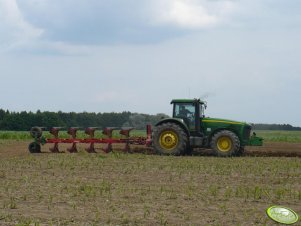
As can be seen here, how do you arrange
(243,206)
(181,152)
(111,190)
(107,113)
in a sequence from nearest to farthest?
(243,206) < (111,190) < (181,152) < (107,113)

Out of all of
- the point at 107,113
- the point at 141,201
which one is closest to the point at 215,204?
the point at 141,201

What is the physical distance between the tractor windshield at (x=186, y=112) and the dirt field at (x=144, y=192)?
3.59 meters

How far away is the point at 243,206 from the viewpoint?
348 inches

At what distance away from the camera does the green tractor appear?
62.9 feet

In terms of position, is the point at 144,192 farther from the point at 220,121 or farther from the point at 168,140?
the point at 220,121

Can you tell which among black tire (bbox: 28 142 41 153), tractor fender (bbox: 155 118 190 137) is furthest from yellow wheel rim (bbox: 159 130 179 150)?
black tire (bbox: 28 142 41 153)

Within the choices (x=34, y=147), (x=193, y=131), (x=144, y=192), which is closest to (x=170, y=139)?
(x=193, y=131)

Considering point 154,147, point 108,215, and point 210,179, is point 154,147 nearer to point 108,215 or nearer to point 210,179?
point 210,179

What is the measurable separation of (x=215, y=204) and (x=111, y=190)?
2.45 metres

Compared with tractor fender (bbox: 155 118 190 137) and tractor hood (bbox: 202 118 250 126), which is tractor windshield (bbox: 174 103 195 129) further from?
tractor hood (bbox: 202 118 250 126)

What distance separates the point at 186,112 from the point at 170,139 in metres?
1.26

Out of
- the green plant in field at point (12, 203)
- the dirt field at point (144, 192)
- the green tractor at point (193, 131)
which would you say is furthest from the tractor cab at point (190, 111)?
the green plant in field at point (12, 203)

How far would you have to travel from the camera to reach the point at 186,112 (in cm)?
1964

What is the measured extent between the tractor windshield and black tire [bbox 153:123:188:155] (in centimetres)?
45
